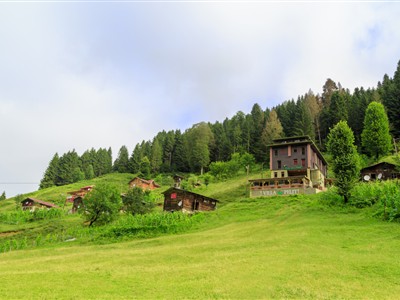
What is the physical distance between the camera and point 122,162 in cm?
13562

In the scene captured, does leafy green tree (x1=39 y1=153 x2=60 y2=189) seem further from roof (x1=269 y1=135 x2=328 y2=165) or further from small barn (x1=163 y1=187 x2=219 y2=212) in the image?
roof (x1=269 y1=135 x2=328 y2=165)

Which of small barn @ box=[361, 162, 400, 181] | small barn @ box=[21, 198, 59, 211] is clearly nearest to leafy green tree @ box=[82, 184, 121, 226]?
small barn @ box=[21, 198, 59, 211]

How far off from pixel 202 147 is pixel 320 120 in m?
38.7

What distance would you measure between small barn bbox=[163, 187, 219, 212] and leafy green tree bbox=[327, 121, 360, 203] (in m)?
23.3

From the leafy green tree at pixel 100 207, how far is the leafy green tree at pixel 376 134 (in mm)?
59920

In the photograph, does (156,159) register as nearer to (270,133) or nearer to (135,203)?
(270,133)

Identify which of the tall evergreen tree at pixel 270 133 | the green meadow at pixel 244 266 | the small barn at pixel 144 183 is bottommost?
the green meadow at pixel 244 266

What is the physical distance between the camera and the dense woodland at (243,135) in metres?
91.2

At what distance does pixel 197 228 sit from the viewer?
117 ft

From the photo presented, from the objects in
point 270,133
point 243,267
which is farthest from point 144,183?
point 243,267

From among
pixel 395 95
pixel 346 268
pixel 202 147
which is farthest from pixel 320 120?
pixel 346 268

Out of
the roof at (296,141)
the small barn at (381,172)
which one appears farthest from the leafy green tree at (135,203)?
the small barn at (381,172)

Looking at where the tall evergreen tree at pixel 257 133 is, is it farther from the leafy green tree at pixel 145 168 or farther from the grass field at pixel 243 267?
the grass field at pixel 243 267

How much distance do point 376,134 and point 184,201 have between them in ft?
161
